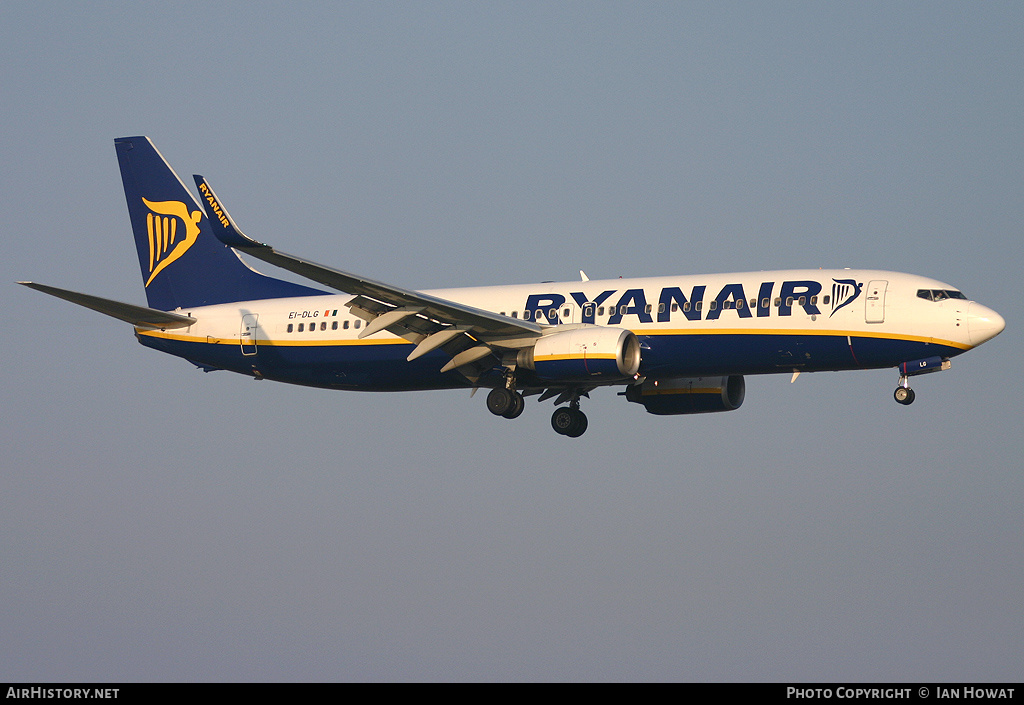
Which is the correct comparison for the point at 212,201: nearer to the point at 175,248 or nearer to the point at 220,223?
the point at 220,223

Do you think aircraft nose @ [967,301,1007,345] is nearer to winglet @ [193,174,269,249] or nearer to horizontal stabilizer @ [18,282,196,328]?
winglet @ [193,174,269,249]

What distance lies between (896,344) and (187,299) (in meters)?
25.1

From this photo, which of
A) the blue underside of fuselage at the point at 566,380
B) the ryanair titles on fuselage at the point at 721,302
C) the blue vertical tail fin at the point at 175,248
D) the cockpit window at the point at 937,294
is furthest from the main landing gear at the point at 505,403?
the cockpit window at the point at 937,294

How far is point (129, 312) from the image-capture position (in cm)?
4803

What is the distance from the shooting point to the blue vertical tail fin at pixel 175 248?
168 feet

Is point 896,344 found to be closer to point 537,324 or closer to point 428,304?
point 537,324

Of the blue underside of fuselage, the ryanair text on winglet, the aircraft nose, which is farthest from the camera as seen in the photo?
the blue underside of fuselage

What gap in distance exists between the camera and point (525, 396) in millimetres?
47062

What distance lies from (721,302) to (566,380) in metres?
5.14

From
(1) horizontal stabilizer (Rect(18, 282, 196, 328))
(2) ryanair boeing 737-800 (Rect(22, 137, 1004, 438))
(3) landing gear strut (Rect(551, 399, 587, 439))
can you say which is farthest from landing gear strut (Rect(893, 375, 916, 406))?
(1) horizontal stabilizer (Rect(18, 282, 196, 328))

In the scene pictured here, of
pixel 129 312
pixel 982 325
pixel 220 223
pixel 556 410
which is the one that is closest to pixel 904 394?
pixel 982 325

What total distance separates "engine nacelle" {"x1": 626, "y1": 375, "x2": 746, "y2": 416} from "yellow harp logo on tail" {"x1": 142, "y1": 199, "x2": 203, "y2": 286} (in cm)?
1734

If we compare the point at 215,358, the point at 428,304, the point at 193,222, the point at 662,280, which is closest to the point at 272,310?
the point at 215,358

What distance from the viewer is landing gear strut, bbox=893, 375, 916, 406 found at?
41.5 meters
